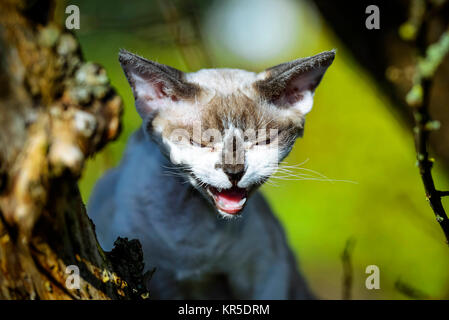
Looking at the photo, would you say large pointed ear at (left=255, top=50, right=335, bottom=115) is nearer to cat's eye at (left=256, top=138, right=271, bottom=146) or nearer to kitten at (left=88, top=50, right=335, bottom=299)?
kitten at (left=88, top=50, right=335, bottom=299)

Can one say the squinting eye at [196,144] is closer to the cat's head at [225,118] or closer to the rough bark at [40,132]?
the cat's head at [225,118]

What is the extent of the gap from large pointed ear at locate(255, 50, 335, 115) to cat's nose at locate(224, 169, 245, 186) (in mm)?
342

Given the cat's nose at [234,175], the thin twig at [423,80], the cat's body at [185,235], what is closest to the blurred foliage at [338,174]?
the cat's body at [185,235]

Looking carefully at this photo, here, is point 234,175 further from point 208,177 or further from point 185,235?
point 185,235

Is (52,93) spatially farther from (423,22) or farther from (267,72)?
(267,72)

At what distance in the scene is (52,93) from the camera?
874 millimetres

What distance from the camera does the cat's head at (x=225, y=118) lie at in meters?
1.44

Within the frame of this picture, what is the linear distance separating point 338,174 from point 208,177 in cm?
297

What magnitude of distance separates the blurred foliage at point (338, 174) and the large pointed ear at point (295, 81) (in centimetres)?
181

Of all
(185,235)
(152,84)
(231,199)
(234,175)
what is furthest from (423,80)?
(185,235)

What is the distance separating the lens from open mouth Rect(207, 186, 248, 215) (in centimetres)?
151

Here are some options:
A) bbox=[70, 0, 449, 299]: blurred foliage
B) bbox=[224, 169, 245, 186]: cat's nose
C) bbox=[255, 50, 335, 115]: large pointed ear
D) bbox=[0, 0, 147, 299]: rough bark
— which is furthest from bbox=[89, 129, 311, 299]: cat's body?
bbox=[70, 0, 449, 299]: blurred foliage
